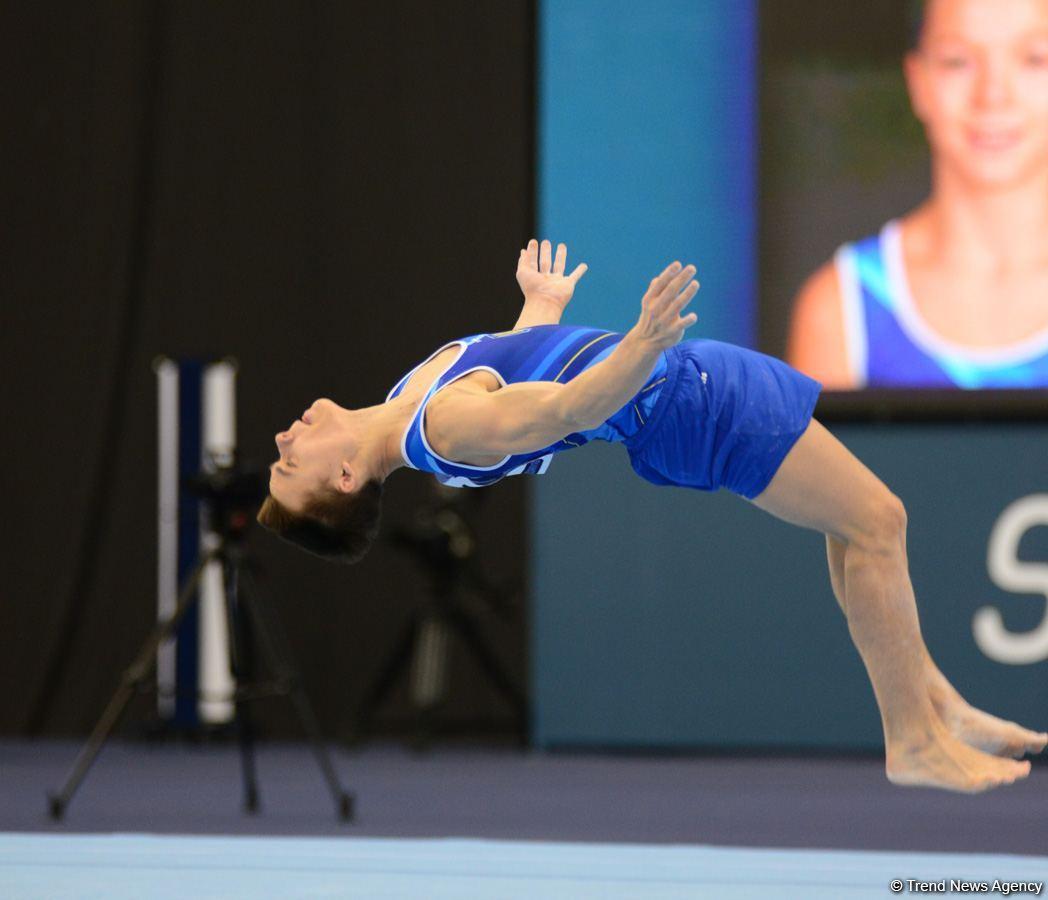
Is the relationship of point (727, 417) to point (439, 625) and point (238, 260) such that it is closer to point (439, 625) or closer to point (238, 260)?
point (439, 625)

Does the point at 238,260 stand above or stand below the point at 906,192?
below

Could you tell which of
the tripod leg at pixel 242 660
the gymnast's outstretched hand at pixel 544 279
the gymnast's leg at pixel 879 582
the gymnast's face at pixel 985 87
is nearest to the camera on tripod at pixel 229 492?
the tripod leg at pixel 242 660

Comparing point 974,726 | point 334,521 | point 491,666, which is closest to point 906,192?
point 491,666

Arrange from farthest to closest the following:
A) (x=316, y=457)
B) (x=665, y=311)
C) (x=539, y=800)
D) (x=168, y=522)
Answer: (x=168, y=522) → (x=539, y=800) → (x=316, y=457) → (x=665, y=311)

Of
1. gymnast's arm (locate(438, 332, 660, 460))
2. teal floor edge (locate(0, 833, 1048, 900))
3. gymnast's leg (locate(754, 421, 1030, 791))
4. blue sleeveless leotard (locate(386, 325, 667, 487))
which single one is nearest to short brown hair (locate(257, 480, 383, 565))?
blue sleeveless leotard (locate(386, 325, 667, 487))

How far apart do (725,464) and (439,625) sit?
2814mm

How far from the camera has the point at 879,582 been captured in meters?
3.19

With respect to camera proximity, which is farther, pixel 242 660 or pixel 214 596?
pixel 214 596

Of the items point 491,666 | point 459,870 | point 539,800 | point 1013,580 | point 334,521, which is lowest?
point 539,800

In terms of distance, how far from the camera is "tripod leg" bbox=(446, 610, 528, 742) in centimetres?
578

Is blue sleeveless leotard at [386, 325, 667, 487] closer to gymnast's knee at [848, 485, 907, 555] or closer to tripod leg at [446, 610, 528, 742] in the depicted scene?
gymnast's knee at [848, 485, 907, 555]

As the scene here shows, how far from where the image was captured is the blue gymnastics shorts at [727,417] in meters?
3.17

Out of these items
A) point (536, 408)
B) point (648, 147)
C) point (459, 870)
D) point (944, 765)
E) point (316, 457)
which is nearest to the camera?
point (536, 408)

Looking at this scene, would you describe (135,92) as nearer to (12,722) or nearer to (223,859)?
(12,722)
